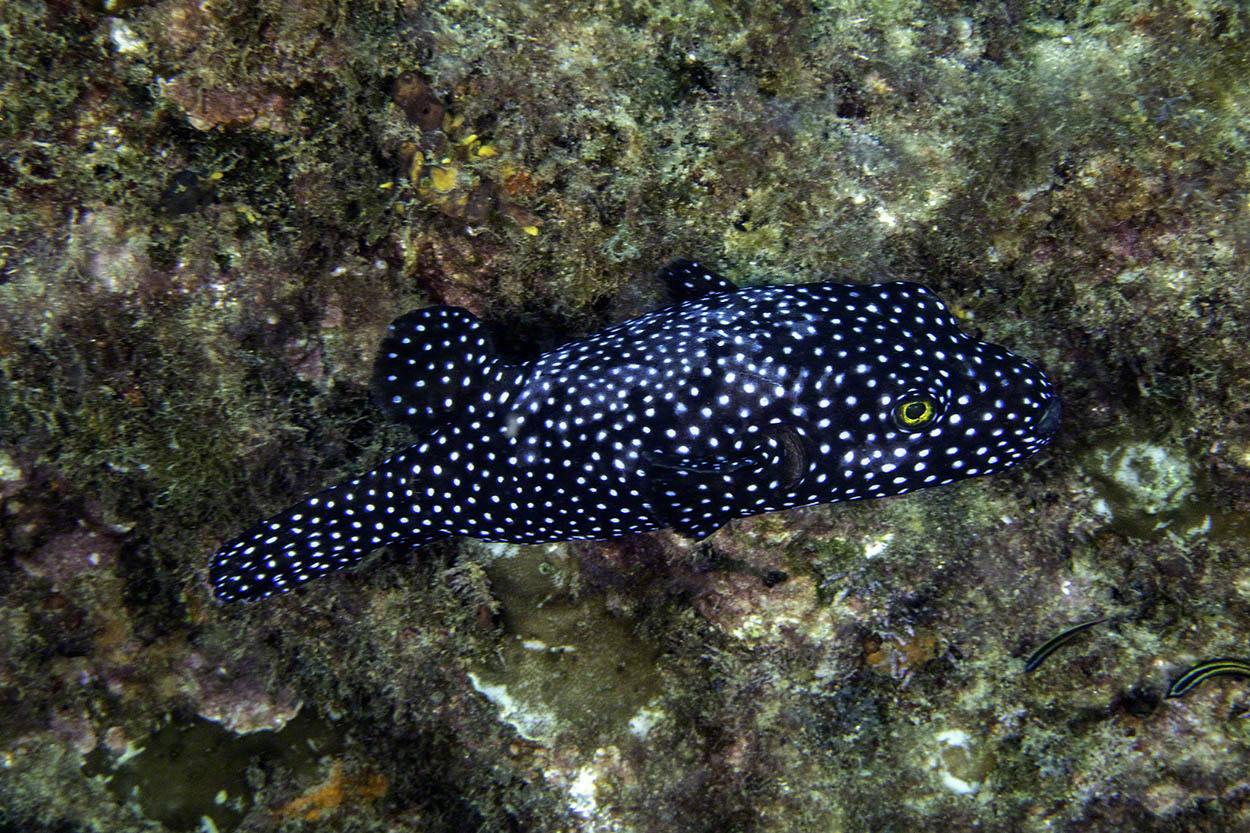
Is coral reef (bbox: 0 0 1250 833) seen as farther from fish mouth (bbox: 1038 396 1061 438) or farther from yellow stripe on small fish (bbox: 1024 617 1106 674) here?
fish mouth (bbox: 1038 396 1061 438)

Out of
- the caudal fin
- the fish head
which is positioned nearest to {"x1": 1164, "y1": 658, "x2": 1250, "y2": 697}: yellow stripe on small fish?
the fish head

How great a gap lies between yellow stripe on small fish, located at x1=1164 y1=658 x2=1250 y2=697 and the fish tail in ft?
18.5

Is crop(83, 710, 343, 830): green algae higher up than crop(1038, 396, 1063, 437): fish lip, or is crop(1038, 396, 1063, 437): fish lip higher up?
crop(1038, 396, 1063, 437): fish lip

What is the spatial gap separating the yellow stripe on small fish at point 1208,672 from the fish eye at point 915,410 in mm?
2951

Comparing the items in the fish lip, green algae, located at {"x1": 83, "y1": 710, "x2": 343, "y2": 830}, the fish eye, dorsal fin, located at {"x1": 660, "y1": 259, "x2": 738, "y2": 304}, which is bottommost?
green algae, located at {"x1": 83, "y1": 710, "x2": 343, "y2": 830}

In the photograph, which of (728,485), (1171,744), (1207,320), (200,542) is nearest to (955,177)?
(1207,320)

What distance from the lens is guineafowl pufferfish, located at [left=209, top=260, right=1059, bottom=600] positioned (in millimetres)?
4031

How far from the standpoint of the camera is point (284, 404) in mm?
4977

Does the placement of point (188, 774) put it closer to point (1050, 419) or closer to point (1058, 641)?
point (1058, 641)

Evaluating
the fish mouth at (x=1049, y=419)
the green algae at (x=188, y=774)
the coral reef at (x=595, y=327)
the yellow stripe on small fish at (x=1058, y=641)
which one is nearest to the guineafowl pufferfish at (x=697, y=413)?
the fish mouth at (x=1049, y=419)

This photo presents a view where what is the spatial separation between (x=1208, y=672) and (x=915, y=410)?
3133mm

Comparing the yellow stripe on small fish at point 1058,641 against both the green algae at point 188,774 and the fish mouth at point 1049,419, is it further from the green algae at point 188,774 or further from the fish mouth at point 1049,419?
the green algae at point 188,774

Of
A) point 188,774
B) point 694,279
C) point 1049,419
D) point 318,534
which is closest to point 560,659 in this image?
point 318,534

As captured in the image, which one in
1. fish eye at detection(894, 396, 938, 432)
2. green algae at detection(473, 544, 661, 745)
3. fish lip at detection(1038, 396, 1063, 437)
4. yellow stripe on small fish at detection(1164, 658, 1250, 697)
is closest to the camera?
fish eye at detection(894, 396, 938, 432)
